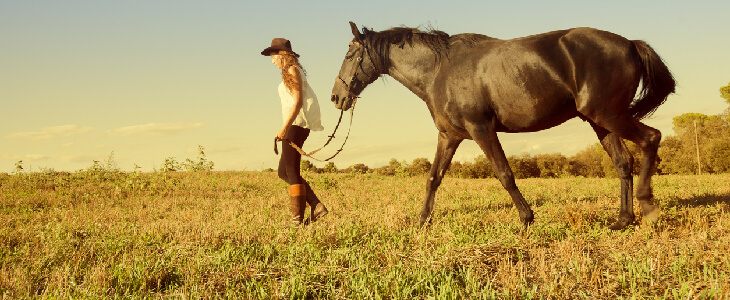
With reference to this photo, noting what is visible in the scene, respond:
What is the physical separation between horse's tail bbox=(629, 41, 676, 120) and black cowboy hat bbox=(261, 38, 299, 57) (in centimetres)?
402

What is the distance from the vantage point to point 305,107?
599 cm

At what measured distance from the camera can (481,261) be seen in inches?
135

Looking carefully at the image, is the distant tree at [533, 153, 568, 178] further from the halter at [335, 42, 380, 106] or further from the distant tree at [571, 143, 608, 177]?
the halter at [335, 42, 380, 106]

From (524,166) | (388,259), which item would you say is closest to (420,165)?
(524,166)

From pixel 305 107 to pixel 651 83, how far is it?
3.90m

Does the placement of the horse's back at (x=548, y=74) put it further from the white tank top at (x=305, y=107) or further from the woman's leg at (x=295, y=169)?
the woman's leg at (x=295, y=169)

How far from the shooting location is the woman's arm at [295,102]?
5777mm

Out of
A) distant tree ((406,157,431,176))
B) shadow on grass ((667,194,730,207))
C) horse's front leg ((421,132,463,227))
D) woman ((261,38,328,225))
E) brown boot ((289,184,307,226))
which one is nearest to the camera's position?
horse's front leg ((421,132,463,227))

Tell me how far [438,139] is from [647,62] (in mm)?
2360

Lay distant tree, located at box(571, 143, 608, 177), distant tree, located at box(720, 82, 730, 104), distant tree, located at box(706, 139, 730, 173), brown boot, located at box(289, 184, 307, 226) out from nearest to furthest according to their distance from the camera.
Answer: brown boot, located at box(289, 184, 307, 226), distant tree, located at box(706, 139, 730, 173), distant tree, located at box(571, 143, 608, 177), distant tree, located at box(720, 82, 730, 104)

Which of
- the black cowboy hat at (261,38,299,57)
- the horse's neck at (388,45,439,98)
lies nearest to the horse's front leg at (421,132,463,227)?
the horse's neck at (388,45,439,98)

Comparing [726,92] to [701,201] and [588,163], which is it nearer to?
[588,163]

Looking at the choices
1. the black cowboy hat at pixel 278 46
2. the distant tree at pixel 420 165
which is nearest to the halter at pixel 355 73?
the black cowboy hat at pixel 278 46

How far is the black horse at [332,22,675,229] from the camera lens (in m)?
4.74
